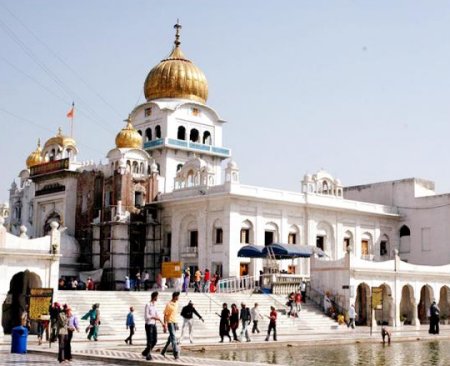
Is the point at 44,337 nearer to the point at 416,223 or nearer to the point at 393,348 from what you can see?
the point at 393,348

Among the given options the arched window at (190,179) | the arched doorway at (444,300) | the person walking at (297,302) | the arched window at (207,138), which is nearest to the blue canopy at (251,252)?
the person walking at (297,302)

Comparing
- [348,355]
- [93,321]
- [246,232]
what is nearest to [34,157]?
[246,232]

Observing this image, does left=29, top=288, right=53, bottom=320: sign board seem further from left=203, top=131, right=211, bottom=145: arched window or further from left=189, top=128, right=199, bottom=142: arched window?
left=203, top=131, right=211, bottom=145: arched window

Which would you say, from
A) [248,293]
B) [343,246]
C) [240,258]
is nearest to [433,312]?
[248,293]

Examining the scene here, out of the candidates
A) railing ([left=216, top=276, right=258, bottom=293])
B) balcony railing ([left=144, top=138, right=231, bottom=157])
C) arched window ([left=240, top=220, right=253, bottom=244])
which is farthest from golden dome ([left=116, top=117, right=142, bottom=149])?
railing ([left=216, top=276, right=258, bottom=293])

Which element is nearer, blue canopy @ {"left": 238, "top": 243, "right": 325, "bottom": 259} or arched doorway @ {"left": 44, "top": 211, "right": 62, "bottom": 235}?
blue canopy @ {"left": 238, "top": 243, "right": 325, "bottom": 259}

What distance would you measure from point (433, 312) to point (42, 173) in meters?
32.5

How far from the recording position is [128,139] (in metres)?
51.9

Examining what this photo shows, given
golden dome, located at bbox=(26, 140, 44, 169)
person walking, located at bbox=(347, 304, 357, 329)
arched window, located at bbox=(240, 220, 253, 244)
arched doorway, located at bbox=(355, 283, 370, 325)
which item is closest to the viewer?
person walking, located at bbox=(347, 304, 357, 329)

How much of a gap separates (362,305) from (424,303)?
20.8ft

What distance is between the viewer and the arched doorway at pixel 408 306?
4284 cm

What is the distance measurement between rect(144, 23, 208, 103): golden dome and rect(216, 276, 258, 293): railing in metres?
19.3

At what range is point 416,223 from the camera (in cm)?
5584

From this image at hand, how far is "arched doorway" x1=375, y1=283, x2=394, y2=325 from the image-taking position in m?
41.4
